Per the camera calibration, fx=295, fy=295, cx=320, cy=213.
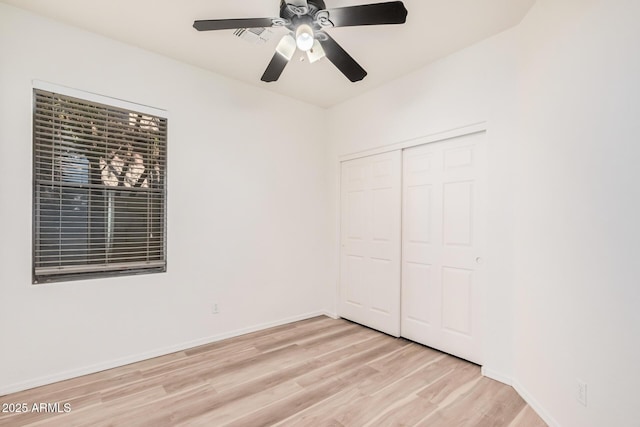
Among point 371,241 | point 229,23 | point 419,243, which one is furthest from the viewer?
point 371,241

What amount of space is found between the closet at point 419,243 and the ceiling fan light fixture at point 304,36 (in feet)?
5.70

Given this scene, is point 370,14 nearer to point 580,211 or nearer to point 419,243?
point 580,211

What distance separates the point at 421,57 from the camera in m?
2.91

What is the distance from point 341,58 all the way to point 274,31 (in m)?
0.76

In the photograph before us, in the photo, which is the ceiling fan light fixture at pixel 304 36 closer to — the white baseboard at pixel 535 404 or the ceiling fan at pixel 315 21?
the ceiling fan at pixel 315 21

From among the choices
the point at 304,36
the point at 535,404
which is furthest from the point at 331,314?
the point at 304,36

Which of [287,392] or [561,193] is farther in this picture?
[287,392]

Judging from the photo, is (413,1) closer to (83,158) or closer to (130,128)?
(130,128)

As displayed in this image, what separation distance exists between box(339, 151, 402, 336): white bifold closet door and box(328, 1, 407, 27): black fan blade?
1.75 metres

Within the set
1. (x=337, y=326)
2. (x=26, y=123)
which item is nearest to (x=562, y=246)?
(x=337, y=326)

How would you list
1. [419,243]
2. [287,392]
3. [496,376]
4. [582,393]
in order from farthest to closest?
1. [419,243]
2. [496,376]
3. [287,392]
4. [582,393]

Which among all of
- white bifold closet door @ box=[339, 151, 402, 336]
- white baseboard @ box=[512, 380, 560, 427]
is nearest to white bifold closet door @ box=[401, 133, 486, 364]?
white bifold closet door @ box=[339, 151, 402, 336]

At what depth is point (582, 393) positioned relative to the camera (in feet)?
5.47

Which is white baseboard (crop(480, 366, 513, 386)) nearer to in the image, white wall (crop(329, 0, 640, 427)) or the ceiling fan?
white wall (crop(329, 0, 640, 427))
